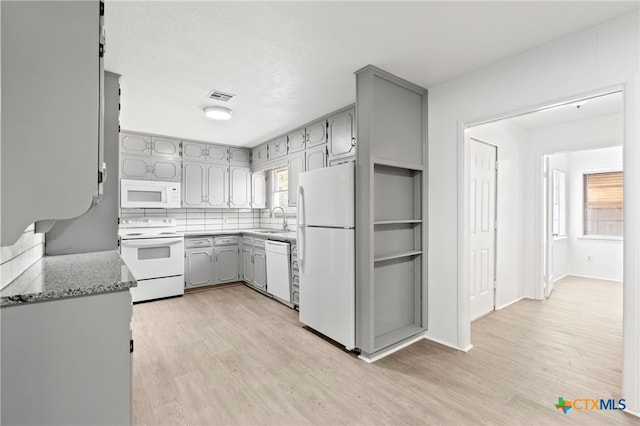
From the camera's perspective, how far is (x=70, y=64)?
3.85 ft

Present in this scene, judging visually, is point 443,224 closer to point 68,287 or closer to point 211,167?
point 68,287

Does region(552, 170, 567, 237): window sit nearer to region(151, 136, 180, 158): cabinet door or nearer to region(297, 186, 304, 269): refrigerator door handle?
region(297, 186, 304, 269): refrigerator door handle

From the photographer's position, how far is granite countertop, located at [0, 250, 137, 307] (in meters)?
1.13

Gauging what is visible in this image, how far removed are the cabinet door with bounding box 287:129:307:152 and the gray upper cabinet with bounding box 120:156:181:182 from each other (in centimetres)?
194

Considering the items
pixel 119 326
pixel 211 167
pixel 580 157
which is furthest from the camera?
pixel 580 157

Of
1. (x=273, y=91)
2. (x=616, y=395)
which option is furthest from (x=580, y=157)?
(x=273, y=91)

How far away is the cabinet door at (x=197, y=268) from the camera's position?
4676 mm

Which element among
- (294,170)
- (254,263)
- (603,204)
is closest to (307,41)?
(294,170)

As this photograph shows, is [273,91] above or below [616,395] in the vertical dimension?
above

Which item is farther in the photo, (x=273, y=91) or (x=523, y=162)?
(x=523, y=162)

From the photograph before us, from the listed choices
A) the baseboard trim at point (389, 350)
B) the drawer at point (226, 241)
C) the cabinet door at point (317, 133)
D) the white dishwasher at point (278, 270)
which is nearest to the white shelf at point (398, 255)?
the baseboard trim at point (389, 350)

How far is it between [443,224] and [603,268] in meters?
4.81

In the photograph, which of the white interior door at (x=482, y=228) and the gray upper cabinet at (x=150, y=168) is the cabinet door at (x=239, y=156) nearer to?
the gray upper cabinet at (x=150, y=168)

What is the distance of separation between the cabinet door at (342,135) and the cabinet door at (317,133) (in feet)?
0.36
